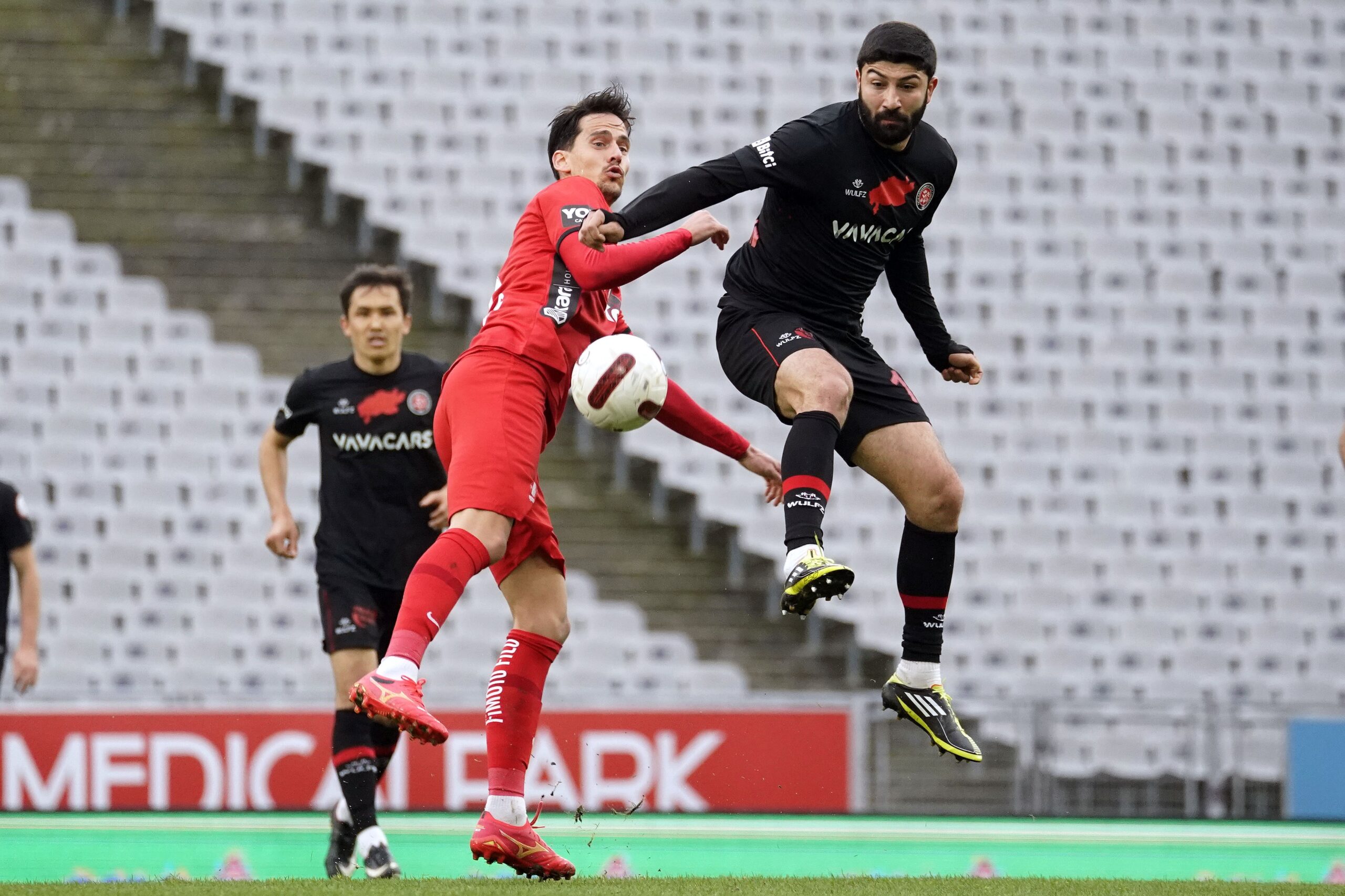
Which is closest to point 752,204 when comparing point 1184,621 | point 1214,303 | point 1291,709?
point 1214,303

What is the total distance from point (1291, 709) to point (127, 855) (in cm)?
711

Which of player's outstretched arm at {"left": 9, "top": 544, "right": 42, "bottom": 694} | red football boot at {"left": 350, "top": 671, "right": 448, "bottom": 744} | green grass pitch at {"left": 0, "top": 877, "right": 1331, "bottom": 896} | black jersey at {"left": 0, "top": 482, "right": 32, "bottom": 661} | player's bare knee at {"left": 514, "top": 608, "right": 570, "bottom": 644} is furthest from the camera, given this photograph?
player's outstretched arm at {"left": 9, "top": 544, "right": 42, "bottom": 694}

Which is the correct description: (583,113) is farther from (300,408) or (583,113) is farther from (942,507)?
(300,408)

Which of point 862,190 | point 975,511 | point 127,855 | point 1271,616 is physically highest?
point 862,190

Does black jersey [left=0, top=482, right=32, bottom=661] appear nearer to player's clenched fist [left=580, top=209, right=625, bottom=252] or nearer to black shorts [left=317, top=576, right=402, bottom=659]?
black shorts [left=317, top=576, right=402, bottom=659]

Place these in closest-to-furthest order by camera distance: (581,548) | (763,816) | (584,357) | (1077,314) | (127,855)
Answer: (584,357) → (127,855) → (763,816) → (581,548) → (1077,314)

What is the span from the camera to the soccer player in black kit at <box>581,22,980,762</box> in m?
4.62

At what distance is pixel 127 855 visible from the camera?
6664 millimetres

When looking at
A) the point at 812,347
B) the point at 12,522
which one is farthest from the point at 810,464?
the point at 12,522

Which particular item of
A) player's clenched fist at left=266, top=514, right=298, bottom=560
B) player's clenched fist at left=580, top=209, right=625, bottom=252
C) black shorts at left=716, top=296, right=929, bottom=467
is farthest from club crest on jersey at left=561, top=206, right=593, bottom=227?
player's clenched fist at left=266, top=514, right=298, bottom=560

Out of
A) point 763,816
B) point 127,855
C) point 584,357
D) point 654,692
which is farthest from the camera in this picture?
point 654,692

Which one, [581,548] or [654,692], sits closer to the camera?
[654,692]

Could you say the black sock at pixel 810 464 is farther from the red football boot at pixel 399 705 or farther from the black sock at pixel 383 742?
the black sock at pixel 383 742

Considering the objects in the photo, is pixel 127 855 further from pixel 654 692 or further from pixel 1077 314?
pixel 1077 314
